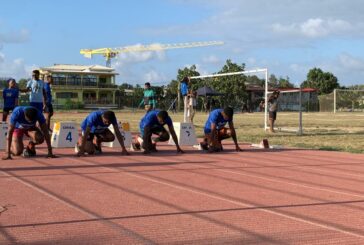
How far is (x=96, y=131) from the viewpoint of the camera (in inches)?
487

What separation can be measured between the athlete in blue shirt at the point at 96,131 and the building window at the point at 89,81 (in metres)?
75.7

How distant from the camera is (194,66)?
243ft

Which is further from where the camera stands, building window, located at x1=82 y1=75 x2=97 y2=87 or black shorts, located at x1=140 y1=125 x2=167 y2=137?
building window, located at x1=82 y1=75 x2=97 y2=87

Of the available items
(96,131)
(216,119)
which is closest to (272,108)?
(216,119)

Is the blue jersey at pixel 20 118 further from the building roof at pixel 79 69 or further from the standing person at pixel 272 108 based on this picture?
the building roof at pixel 79 69

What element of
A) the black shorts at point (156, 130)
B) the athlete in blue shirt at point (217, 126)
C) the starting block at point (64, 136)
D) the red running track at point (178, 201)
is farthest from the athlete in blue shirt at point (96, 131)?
the athlete in blue shirt at point (217, 126)

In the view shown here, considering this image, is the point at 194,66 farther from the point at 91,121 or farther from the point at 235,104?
the point at 91,121

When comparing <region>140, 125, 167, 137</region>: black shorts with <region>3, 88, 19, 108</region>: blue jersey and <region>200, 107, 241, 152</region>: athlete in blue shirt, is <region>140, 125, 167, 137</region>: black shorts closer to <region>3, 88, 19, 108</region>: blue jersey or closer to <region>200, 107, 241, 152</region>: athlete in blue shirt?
<region>200, 107, 241, 152</region>: athlete in blue shirt

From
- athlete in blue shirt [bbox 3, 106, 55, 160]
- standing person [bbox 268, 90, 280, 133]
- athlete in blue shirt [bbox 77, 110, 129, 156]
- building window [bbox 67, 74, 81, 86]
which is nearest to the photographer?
athlete in blue shirt [bbox 3, 106, 55, 160]

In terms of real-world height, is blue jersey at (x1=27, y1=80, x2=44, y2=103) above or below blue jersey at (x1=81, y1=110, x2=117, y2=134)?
above

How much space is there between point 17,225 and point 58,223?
407 millimetres

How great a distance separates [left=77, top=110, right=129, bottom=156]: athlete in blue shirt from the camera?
11.9 m

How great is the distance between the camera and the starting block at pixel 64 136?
13.9m

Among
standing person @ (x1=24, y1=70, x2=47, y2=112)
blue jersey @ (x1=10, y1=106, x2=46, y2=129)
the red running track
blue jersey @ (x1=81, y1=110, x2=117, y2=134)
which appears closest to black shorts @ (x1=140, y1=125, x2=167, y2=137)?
blue jersey @ (x1=81, y1=110, x2=117, y2=134)
